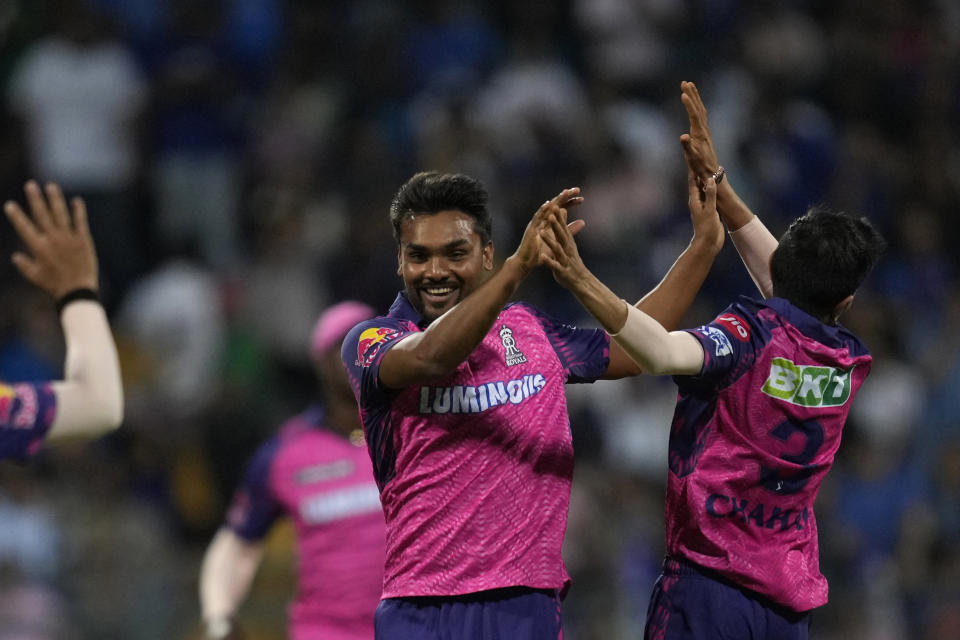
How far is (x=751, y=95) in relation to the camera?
12.5m

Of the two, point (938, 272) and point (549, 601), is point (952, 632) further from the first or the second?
point (549, 601)

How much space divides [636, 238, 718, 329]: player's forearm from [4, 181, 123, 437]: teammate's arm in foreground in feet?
5.92

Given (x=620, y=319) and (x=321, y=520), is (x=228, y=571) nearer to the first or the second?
(x=321, y=520)

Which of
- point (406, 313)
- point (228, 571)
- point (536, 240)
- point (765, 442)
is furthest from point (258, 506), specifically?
point (536, 240)

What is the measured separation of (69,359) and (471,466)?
1.26m

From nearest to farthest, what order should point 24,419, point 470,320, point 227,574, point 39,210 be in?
point 24,419, point 39,210, point 470,320, point 227,574

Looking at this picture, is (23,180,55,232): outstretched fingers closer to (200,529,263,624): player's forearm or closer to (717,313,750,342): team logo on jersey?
(717,313,750,342): team logo on jersey

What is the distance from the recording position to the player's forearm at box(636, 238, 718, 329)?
16.5 feet

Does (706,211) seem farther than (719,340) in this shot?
Yes

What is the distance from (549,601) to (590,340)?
86 cm

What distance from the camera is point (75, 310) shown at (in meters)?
4.18

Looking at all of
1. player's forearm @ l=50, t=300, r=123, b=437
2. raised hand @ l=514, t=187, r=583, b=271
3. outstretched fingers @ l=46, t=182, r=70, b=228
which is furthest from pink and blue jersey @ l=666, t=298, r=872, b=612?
outstretched fingers @ l=46, t=182, r=70, b=228

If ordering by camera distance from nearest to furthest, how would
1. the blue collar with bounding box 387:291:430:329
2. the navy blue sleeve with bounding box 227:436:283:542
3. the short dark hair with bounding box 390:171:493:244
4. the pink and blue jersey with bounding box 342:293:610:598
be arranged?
the pink and blue jersey with bounding box 342:293:610:598
the short dark hair with bounding box 390:171:493:244
the blue collar with bounding box 387:291:430:329
the navy blue sleeve with bounding box 227:436:283:542

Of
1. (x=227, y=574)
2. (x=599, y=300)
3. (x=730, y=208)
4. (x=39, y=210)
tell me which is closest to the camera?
(x=39, y=210)
